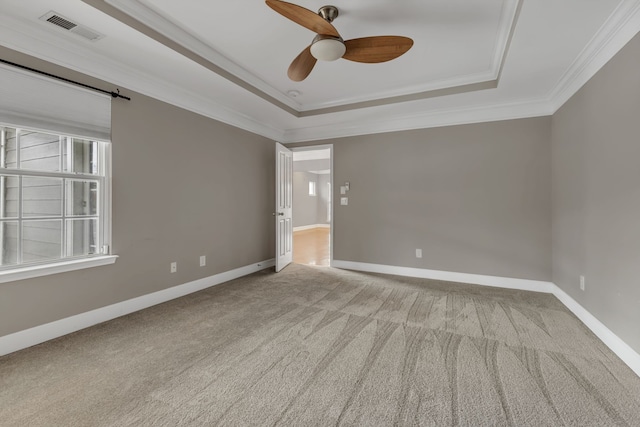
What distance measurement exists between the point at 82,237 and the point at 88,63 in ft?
5.22

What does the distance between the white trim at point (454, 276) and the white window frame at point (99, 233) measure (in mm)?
3328

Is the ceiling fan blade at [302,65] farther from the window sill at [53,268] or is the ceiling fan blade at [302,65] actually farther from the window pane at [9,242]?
the window pane at [9,242]

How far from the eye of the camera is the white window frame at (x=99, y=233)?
86.4 inches

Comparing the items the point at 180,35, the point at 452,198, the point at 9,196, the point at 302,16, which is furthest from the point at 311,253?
the point at 302,16

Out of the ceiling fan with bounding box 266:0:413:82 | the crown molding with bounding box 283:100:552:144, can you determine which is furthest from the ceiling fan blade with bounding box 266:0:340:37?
the crown molding with bounding box 283:100:552:144

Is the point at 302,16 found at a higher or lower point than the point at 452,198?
higher

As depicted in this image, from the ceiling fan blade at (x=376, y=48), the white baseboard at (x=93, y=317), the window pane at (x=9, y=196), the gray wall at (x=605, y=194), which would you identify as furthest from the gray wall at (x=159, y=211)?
the gray wall at (x=605, y=194)

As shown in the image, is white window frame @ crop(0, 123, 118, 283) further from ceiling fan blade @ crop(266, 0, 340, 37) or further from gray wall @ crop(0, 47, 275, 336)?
ceiling fan blade @ crop(266, 0, 340, 37)

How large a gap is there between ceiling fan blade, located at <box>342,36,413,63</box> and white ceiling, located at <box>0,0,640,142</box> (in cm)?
28

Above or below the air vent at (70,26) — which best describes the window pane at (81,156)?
below

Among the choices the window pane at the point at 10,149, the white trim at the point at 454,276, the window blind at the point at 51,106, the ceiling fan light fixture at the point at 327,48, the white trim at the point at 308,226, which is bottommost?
the white trim at the point at 454,276

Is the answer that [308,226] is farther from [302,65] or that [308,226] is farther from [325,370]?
[325,370]

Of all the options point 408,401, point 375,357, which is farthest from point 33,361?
point 408,401

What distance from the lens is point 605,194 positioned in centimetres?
237
